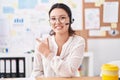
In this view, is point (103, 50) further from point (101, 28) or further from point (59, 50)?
point (59, 50)

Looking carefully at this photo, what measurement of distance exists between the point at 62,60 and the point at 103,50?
1.51 meters

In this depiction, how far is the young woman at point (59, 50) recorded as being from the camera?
1.55 m

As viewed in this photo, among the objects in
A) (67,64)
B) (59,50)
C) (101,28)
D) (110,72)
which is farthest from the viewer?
(101,28)

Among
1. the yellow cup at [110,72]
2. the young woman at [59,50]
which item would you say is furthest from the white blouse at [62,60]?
the yellow cup at [110,72]

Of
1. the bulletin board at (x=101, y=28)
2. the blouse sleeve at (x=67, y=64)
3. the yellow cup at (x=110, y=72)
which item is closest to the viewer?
the yellow cup at (x=110, y=72)

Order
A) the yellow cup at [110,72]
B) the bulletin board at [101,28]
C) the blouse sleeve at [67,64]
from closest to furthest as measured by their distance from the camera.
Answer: the yellow cup at [110,72] < the blouse sleeve at [67,64] < the bulletin board at [101,28]

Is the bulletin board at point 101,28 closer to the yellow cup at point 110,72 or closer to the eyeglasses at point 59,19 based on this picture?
the eyeglasses at point 59,19

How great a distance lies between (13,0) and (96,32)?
1103mm

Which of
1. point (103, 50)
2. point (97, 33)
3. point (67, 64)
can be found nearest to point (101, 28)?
point (97, 33)

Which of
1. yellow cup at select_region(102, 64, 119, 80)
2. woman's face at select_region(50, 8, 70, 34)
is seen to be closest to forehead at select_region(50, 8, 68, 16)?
woman's face at select_region(50, 8, 70, 34)

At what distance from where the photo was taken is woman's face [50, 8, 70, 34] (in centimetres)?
165

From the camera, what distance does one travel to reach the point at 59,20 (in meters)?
1.66

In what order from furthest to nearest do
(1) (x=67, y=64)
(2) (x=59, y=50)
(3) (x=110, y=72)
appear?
(2) (x=59, y=50)
(1) (x=67, y=64)
(3) (x=110, y=72)

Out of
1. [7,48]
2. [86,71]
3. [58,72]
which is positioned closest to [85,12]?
[86,71]
